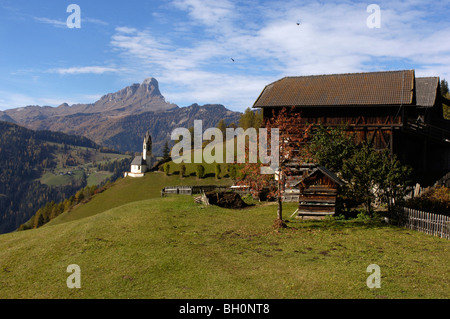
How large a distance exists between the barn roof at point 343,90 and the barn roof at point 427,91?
9.46m

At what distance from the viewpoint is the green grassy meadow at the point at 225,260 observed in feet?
44.3

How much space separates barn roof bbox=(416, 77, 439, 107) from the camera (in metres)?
47.5

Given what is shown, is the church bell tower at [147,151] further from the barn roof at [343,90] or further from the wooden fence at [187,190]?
the barn roof at [343,90]

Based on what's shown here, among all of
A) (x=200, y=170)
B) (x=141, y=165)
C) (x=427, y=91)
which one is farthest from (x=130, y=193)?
(x=427, y=91)

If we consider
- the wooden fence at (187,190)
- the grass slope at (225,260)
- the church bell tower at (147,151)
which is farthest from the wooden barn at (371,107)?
the church bell tower at (147,151)

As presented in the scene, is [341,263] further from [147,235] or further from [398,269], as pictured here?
[147,235]

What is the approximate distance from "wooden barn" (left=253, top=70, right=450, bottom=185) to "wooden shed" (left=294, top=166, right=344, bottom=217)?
14604mm

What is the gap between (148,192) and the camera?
94000 millimetres

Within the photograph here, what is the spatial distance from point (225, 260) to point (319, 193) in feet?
37.7

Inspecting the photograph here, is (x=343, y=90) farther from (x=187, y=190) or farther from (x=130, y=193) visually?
(x=130, y=193)

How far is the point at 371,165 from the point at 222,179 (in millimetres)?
67419

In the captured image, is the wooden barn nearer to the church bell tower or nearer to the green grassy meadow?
the green grassy meadow

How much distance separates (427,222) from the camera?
21.0 metres

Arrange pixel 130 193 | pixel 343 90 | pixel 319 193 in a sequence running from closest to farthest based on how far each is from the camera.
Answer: pixel 319 193, pixel 343 90, pixel 130 193
